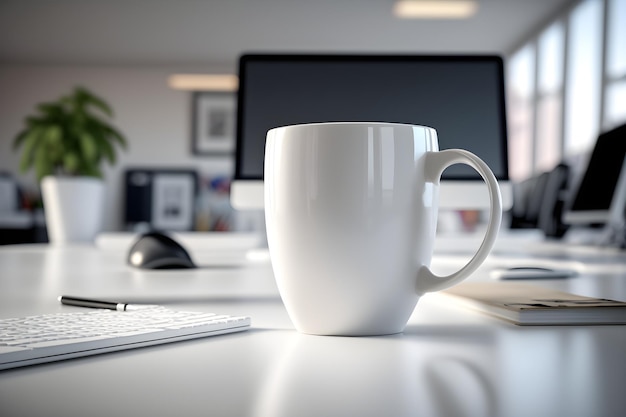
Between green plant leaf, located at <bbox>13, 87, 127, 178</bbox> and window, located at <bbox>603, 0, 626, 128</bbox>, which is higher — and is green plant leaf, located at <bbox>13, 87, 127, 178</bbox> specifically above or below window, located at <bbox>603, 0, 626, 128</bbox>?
below

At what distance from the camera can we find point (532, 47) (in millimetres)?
6516

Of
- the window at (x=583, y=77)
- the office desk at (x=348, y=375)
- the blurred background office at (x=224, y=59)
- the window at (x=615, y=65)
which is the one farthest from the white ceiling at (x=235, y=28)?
the office desk at (x=348, y=375)

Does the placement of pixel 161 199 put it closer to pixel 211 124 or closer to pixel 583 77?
pixel 211 124

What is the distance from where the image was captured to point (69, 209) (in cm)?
215

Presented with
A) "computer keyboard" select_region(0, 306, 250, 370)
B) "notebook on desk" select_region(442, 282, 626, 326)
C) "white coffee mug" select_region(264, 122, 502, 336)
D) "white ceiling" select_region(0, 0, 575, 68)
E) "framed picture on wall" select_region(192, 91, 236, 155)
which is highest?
"white ceiling" select_region(0, 0, 575, 68)

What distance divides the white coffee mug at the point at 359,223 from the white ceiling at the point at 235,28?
550cm

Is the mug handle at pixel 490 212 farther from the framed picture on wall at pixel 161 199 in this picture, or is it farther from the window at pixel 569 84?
the framed picture on wall at pixel 161 199

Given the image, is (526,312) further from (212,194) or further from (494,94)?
(212,194)

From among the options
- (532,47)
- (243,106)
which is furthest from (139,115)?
(243,106)

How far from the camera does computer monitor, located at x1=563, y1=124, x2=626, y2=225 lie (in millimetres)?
2072

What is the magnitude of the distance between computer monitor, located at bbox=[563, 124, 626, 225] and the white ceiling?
11.5 feet

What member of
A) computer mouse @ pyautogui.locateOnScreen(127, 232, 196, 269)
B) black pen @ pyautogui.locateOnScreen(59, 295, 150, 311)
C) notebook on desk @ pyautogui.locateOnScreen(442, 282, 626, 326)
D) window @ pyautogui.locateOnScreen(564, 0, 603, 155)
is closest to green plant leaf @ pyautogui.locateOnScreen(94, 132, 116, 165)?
computer mouse @ pyautogui.locateOnScreen(127, 232, 196, 269)

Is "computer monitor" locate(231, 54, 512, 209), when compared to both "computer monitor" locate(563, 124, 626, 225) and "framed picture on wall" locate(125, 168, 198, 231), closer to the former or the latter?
"computer monitor" locate(563, 124, 626, 225)

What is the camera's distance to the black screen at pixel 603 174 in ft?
7.23
